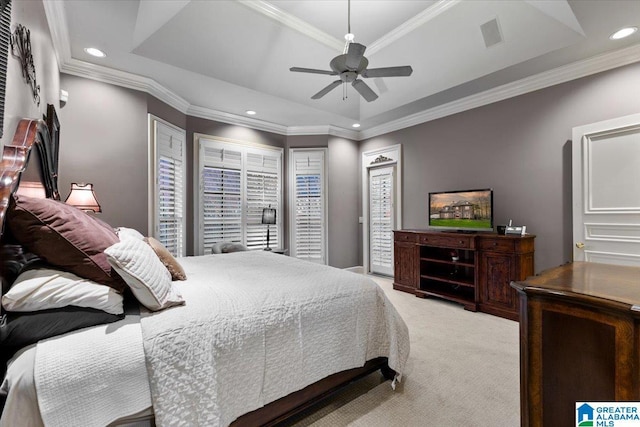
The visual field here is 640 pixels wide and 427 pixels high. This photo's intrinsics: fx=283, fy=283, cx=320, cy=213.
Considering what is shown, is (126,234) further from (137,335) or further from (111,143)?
(111,143)

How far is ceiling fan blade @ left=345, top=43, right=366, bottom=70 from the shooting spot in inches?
85.6

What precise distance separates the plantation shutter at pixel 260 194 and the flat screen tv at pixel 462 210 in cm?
274

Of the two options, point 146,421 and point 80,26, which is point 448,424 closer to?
point 146,421

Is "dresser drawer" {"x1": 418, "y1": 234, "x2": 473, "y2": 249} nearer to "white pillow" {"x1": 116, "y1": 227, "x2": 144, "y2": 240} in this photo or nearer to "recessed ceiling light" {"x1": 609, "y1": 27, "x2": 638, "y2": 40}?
"recessed ceiling light" {"x1": 609, "y1": 27, "x2": 638, "y2": 40}

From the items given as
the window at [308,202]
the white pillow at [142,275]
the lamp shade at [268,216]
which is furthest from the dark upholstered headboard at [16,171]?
the window at [308,202]

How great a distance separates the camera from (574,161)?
311 centimetres

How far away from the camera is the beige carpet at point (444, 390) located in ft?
5.67

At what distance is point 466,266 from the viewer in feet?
12.9

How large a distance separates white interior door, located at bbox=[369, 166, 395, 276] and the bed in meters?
3.66

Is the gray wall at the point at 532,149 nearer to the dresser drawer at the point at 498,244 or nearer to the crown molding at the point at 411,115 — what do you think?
the crown molding at the point at 411,115

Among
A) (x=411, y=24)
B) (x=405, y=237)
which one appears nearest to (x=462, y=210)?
(x=405, y=237)

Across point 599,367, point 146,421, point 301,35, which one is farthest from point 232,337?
point 301,35

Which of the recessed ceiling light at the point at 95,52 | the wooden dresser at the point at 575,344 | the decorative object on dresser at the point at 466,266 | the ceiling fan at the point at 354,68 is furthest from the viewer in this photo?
the decorative object on dresser at the point at 466,266

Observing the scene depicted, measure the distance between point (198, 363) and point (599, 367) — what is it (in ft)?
5.19
